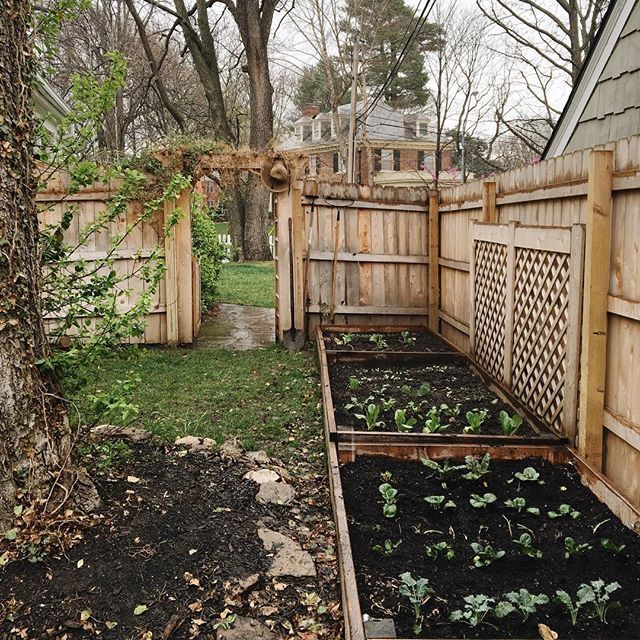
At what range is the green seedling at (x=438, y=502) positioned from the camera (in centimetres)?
305

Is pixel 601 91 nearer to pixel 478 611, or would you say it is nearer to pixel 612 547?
pixel 612 547

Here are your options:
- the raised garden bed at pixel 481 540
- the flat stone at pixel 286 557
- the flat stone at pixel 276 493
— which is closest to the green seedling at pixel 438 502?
Result: the raised garden bed at pixel 481 540

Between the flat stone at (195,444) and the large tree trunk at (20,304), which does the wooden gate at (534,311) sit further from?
the large tree trunk at (20,304)

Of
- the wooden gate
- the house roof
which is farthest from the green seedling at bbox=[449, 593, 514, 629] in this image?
the house roof

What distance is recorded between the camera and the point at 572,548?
261 cm

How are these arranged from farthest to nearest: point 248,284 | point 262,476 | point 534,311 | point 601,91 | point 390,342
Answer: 1. point 248,284
2. point 390,342
3. point 601,91
4. point 534,311
5. point 262,476

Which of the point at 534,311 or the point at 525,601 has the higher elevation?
the point at 534,311

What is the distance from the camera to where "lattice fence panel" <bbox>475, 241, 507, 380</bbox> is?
204 inches

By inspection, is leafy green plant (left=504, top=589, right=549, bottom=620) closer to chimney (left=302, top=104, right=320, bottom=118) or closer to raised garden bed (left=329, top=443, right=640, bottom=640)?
raised garden bed (left=329, top=443, right=640, bottom=640)

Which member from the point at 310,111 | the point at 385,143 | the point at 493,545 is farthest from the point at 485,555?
the point at 310,111

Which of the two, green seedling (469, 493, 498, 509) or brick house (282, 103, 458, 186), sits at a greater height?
brick house (282, 103, 458, 186)

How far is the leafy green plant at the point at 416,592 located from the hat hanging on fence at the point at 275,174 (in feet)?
19.1

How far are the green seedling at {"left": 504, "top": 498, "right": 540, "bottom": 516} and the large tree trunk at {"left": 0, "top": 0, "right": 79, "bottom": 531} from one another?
6.58 ft

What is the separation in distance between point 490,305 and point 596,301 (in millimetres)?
2237
